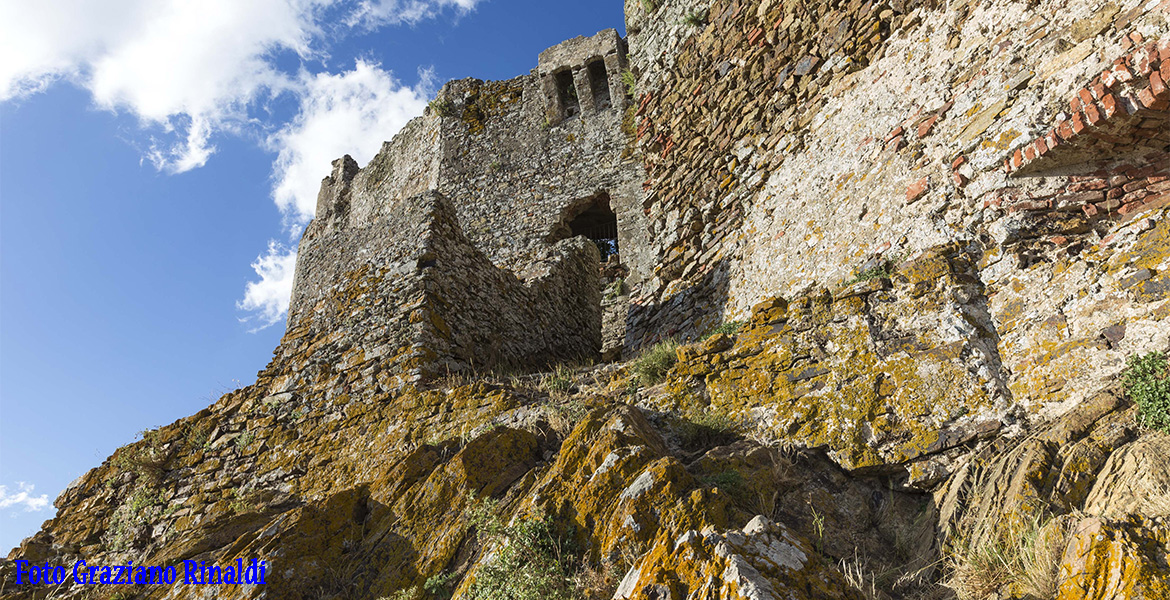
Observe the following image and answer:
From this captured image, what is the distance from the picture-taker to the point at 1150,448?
255cm

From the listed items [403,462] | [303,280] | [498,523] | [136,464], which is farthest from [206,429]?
[498,523]

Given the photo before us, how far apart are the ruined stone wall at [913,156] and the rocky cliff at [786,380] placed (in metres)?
0.02

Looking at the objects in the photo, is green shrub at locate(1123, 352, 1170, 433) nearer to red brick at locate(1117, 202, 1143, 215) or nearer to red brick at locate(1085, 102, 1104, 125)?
red brick at locate(1117, 202, 1143, 215)

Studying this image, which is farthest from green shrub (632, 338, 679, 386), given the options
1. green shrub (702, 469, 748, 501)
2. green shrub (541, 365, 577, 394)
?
green shrub (702, 469, 748, 501)

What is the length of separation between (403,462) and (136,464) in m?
3.85

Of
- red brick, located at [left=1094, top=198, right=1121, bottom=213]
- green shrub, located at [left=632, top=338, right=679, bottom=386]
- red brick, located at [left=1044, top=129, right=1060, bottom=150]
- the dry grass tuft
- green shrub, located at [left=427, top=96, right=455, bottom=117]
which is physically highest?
green shrub, located at [left=427, top=96, right=455, bottom=117]

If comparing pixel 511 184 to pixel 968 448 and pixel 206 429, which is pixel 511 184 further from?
pixel 968 448

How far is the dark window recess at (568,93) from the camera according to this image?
16.3 meters

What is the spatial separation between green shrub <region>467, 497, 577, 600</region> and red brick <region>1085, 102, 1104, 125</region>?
3.64m

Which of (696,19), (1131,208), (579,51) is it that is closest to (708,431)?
(1131,208)

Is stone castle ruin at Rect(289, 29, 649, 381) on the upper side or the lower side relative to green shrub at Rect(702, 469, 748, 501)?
upper

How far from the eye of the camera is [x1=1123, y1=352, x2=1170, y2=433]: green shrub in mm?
2646

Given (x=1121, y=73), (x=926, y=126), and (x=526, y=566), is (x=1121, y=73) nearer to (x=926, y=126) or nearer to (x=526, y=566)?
(x=926, y=126)

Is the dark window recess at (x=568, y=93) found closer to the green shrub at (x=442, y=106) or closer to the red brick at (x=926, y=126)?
the green shrub at (x=442, y=106)
